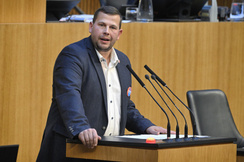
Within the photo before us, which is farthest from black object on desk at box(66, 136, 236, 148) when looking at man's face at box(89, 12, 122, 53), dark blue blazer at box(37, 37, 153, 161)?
man's face at box(89, 12, 122, 53)

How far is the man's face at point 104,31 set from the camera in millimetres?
2115

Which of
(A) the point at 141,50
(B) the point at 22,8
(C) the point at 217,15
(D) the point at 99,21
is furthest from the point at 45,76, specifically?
(C) the point at 217,15

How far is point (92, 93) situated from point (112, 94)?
0.49ft

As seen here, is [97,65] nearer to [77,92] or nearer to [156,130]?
[77,92]

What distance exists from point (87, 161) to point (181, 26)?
1813 mm

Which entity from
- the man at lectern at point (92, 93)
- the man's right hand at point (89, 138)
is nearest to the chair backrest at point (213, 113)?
the man at lectern at point (92, 93)

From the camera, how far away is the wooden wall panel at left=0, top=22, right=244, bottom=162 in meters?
3.15

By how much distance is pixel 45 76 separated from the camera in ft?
10.5

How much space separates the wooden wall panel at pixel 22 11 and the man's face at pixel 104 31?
1.33m

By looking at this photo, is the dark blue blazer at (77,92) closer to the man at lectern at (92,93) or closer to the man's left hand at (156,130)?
the man at lectern at (92,93)

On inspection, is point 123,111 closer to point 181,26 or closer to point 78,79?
point 78,79

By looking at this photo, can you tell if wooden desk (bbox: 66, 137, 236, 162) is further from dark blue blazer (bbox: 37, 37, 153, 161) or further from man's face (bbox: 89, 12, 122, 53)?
man's face (bbox: 89, 12, 122, 53)

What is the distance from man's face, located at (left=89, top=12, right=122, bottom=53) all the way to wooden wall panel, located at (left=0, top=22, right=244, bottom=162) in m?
1.09

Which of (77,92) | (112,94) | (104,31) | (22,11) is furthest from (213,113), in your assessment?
(22,11)
